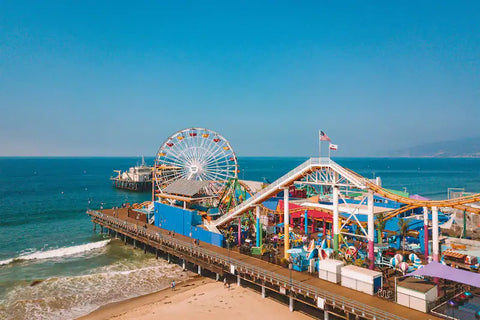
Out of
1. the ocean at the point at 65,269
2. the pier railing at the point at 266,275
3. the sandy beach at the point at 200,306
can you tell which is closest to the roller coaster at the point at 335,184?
the pier railing at the point at 266,275

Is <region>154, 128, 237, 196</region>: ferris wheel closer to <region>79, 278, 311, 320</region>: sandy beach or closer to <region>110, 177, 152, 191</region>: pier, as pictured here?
<region>79, 278, 311, 320</region>: sandy beach

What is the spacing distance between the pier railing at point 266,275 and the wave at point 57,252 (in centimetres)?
514

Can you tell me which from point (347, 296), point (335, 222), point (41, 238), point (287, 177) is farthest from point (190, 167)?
point (347, 296)

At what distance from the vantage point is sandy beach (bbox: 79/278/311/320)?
26469mm

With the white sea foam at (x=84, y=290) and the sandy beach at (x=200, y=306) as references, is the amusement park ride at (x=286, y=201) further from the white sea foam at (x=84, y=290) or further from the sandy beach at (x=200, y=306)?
the white sea foam at (x=84, y=290)

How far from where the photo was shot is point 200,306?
2819 cm

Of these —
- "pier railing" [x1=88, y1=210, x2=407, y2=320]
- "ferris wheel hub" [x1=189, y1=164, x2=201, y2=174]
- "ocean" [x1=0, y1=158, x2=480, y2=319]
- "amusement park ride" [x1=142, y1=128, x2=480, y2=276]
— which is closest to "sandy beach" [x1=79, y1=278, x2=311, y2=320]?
"pier railing" [x1=88, y1=210, x2=407, y2=320]

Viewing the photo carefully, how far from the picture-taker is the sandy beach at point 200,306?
2647 cm

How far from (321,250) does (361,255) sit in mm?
6108

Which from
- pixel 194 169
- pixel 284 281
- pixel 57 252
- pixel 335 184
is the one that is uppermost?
pixel 194 169

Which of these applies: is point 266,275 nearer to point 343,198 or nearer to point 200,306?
point 200,306

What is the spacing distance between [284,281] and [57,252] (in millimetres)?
35099

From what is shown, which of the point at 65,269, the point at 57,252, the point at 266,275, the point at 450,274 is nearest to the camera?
the point at 450,274

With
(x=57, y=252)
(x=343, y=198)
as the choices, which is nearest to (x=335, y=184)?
(x=343, y=198)
